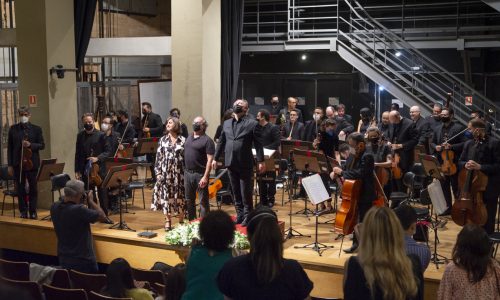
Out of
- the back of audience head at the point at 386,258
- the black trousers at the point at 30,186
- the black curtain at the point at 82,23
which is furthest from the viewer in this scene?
the black curtain at the point at 82,23

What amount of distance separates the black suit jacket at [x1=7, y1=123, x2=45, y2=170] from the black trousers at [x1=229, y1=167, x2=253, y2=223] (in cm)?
296

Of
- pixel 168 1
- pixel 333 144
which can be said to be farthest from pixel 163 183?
pixel 168 1

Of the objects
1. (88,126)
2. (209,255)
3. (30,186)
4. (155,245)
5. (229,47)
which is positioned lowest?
(155,245)

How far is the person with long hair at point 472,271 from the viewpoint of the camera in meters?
3.76

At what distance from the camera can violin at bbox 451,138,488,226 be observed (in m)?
7.04

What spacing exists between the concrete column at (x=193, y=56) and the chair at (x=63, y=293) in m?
7.33

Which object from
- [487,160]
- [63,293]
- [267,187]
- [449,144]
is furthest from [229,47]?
[63,293]

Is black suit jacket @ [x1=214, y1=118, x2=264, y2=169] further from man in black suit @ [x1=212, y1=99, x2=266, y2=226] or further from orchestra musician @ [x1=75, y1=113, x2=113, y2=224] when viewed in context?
orchestra musician @ [x1=75, y1=113, x2=113, y2=224]

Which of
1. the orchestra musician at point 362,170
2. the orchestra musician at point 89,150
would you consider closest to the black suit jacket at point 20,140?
the orchestra musician at point 89,150

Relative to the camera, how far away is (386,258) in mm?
3154

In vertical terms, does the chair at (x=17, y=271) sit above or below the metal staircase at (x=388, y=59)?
below

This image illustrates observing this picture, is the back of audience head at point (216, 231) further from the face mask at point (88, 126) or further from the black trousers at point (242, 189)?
the face mask at point (88, 126)

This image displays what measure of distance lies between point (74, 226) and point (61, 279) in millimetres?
582

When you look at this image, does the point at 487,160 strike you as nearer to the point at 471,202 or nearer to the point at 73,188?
the point at 471,202
